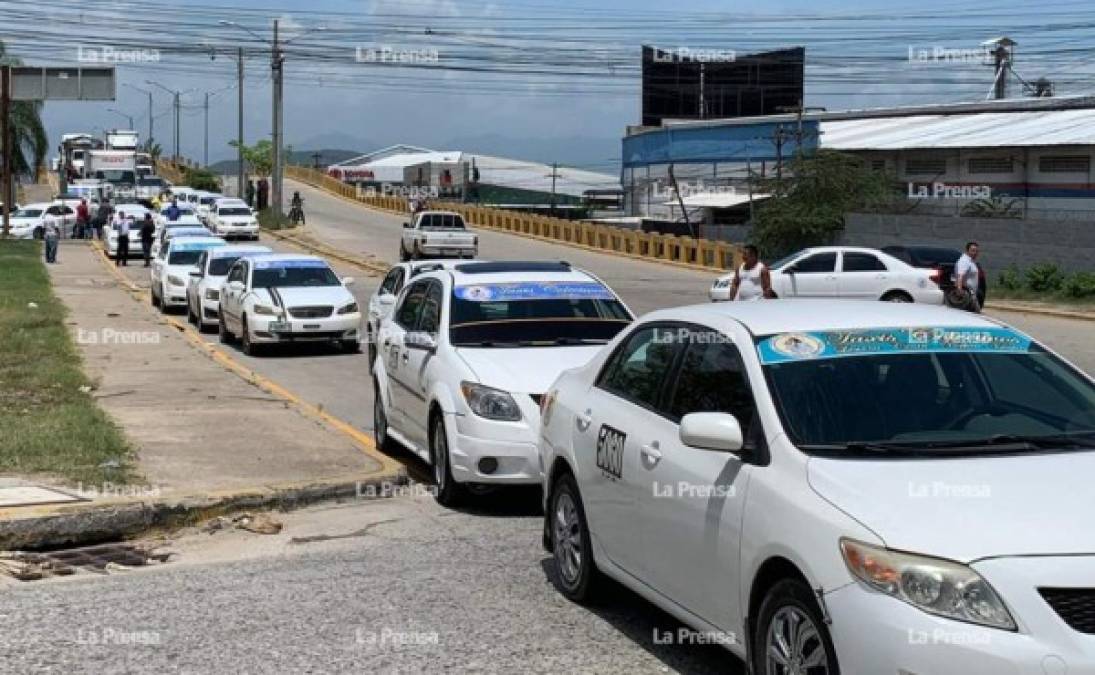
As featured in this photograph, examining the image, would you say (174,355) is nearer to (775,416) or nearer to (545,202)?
(775,416)

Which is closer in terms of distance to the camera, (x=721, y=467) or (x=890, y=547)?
(x=890, y=547)

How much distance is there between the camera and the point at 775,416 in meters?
5.37

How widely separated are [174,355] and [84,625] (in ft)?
42.3

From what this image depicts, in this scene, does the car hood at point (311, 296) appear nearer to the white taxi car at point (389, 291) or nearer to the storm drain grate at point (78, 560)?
the white taxi car at point (389, 291)

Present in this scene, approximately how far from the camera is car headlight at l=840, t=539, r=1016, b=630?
4.23 meters

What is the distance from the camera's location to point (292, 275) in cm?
2230

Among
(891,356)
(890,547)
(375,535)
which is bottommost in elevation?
(375,535)

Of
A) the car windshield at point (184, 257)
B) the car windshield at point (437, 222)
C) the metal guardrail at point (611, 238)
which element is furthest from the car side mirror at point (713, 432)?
the car windshield at point (437, 222)

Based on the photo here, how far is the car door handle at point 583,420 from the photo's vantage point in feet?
22.7

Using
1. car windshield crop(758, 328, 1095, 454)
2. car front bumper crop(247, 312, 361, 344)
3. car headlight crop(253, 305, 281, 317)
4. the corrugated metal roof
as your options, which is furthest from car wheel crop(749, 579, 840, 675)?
the corrugated metal roof

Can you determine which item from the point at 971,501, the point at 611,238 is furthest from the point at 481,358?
the point at 611,238

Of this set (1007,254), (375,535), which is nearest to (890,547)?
(375,535)

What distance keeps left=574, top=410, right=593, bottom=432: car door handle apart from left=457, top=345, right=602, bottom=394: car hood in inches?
81.7

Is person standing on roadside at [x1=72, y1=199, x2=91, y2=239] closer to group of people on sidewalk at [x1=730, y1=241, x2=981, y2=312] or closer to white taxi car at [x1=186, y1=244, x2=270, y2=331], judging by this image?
white taxi car at [x1=186, y1=244, x2=270, y2=331]
